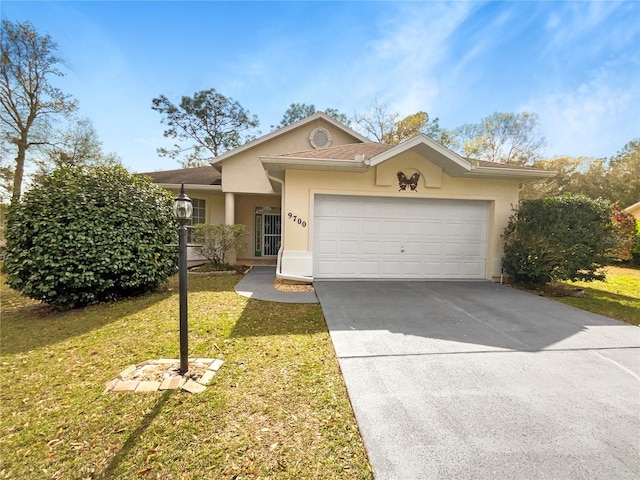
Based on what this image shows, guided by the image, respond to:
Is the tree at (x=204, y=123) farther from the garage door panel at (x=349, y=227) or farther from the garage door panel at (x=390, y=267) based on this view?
the garage door panel at (x=390, y=267)

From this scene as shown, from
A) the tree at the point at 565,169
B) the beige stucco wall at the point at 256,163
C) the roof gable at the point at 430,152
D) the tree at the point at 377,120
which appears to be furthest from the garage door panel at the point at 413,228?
the tree at the point at 565,169

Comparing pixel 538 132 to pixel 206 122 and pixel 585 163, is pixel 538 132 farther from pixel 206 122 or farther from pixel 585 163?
pixel 206 122

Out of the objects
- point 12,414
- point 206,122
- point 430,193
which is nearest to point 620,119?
point 430,193

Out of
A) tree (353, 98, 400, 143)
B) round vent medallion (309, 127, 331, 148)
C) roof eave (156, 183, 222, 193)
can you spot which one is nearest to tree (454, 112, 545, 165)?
tree (353, 98, 400, 143)

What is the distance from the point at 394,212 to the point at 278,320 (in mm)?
4850

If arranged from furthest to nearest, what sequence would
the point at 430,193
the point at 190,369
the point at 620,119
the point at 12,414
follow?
the point at 620,119 < the point at 430,193 < the point at 190,369 < the point at 12,414

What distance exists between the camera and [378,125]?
23391 mm

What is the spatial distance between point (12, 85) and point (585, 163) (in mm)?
41218

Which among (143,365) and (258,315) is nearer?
(143,365)

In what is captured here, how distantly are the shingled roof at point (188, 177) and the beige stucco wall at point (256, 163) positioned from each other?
111 cm

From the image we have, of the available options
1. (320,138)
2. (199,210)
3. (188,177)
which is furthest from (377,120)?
(199,210)

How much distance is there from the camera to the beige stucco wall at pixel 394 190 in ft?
24.8

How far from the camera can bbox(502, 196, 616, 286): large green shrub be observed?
6.93 metres

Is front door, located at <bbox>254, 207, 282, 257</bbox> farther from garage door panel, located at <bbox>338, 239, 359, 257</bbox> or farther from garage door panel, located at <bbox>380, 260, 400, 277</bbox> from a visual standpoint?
garage door panel, located at <bbox>380, 260, 400, 277</bbox>
